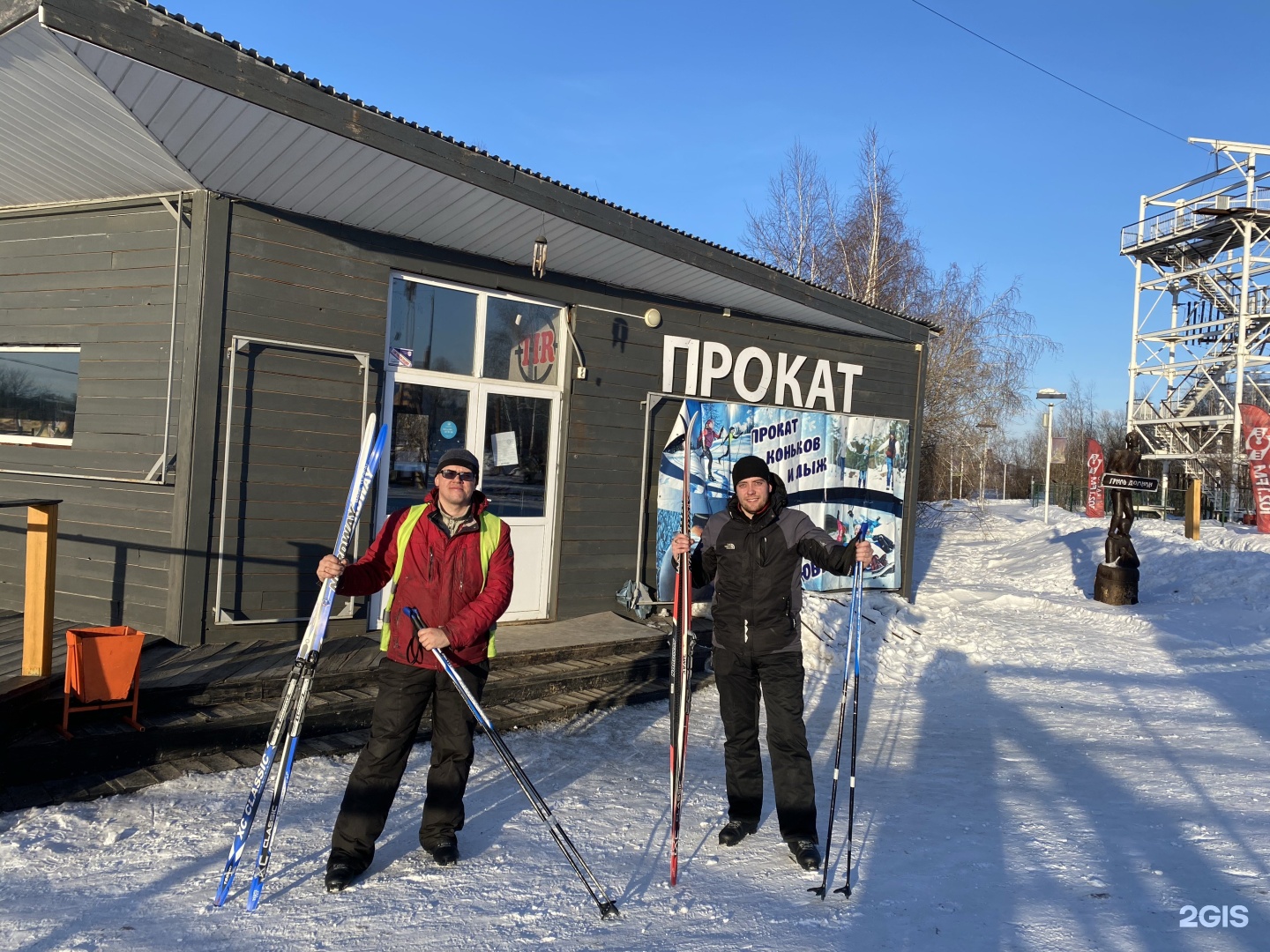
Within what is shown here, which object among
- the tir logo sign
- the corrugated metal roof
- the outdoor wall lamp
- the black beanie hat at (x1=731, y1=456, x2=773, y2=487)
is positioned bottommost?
the black beanie hat at (x1=731, y1=456, x2=773, y2=487)

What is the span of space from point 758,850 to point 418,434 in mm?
4274

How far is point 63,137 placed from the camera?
5.32 metres

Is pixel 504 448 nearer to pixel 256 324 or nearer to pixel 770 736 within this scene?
pixel 256 324

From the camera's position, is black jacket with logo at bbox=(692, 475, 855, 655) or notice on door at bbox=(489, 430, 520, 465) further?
notice on door at bbox=(489, 430, 520, 465)

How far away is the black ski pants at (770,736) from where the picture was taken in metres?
4.26

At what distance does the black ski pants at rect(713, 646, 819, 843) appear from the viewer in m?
4.26

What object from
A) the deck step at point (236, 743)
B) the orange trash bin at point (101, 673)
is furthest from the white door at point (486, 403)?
the orange trash bin at point (101, 673)

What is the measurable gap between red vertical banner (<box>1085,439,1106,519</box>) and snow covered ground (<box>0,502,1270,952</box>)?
16850 mm

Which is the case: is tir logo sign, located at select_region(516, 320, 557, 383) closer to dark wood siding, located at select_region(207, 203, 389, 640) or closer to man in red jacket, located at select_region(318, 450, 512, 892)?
dark wood siding, located at select_region(207, 203, 389, 640)

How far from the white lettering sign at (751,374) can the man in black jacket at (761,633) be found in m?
4.61

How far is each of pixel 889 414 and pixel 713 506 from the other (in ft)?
10.2

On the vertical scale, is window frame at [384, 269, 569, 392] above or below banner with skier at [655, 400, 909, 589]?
above

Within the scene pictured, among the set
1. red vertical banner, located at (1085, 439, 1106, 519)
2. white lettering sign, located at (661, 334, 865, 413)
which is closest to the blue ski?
white lettering sign, located at (661, 334, 865, 413)

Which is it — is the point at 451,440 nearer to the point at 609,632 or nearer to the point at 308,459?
the point at 308,459
